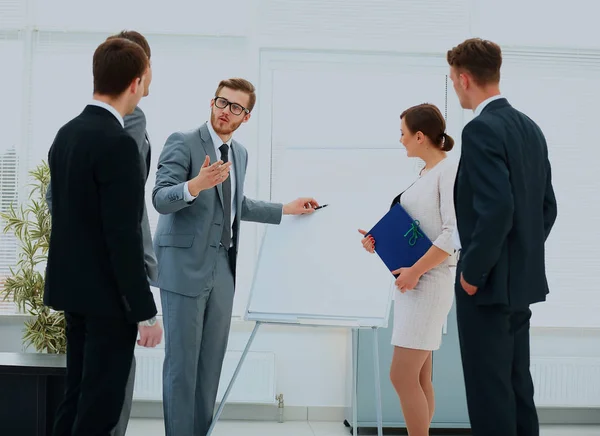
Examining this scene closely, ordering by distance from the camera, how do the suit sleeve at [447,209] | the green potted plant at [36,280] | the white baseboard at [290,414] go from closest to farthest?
the suit sleeve at [447,209], the green potted plant at [36,280], the white baseboard at [290,414]

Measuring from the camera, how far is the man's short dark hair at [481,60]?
7.63 ft

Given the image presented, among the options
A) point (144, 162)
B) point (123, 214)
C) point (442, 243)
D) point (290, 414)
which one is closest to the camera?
point (123, 214)

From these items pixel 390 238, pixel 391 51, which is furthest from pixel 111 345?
pixel 391 51

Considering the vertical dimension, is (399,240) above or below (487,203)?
below

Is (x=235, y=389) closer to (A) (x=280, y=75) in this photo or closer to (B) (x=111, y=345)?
(A) (x=280, y=75)

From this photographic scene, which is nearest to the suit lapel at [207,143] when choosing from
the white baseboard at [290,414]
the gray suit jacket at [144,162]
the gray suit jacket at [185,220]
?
the gray suit jacket at [185,220]

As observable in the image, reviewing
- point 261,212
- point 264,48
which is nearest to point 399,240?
point 261,212

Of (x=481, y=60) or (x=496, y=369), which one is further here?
(x=481, y=60)

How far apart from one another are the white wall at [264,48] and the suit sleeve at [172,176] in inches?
65.2

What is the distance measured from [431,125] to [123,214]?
57.8 inches

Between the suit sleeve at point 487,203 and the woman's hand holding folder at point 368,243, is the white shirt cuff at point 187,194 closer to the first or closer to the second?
the woman's hand holding folder at point 368,243

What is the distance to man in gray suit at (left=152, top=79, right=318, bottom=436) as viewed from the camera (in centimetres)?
288

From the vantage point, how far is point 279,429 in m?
4.36

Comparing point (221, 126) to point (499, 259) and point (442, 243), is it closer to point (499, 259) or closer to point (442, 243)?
point (442, 243)
